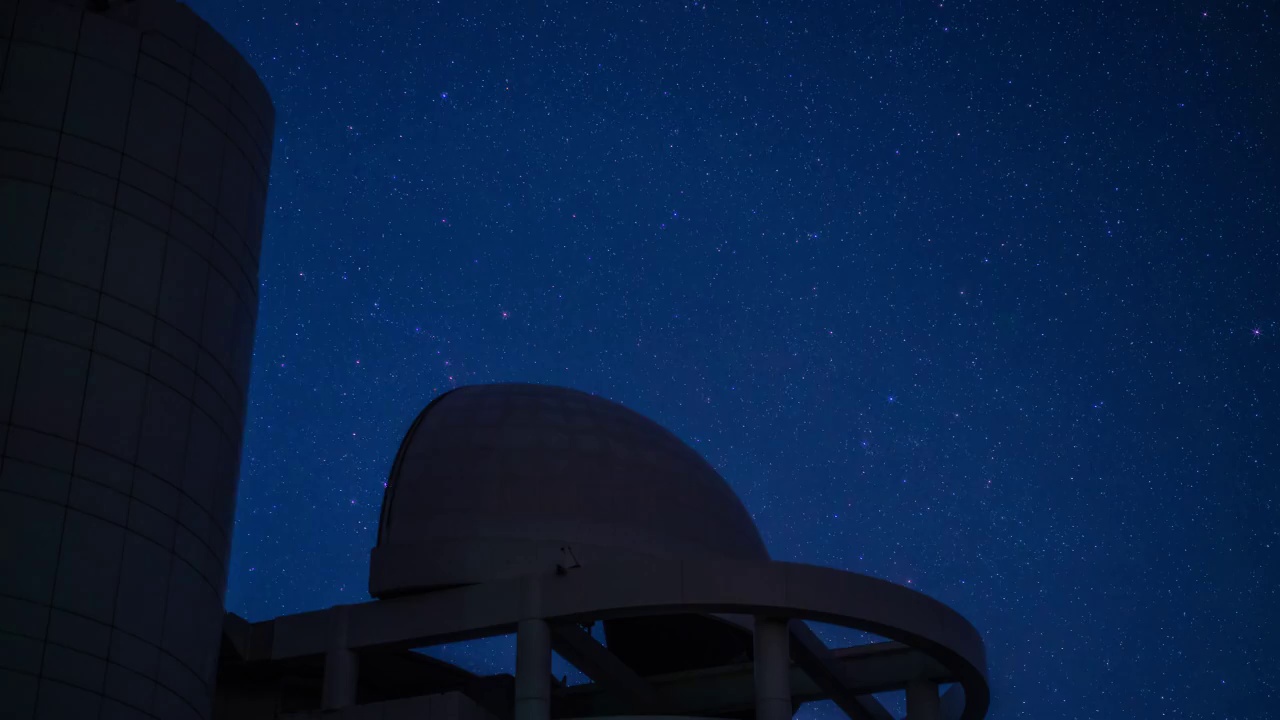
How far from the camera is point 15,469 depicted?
1054 inches

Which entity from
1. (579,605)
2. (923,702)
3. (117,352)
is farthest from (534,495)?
(117,352)

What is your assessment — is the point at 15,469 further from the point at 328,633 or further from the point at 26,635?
the point at 328,633

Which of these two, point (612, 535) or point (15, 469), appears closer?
point (15, 469)

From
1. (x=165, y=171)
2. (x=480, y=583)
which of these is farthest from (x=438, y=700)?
(x=165, y=171)

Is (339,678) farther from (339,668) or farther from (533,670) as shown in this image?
(533,670)

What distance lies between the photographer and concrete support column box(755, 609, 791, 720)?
30.2 metres

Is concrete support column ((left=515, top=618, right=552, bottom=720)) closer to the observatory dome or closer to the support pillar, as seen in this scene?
the observatory dome

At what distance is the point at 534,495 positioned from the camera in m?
35.3

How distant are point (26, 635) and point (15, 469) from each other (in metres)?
2.85

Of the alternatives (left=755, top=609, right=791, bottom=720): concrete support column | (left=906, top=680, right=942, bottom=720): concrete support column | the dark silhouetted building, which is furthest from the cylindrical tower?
(left=906, top=680, right=942, bottom=720): concrete support column

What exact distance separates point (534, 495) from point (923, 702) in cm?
976

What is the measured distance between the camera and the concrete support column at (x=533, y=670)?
30281 mm

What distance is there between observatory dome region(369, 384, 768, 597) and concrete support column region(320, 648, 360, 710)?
1.57m

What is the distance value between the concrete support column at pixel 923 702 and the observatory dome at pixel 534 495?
5.11 metres
